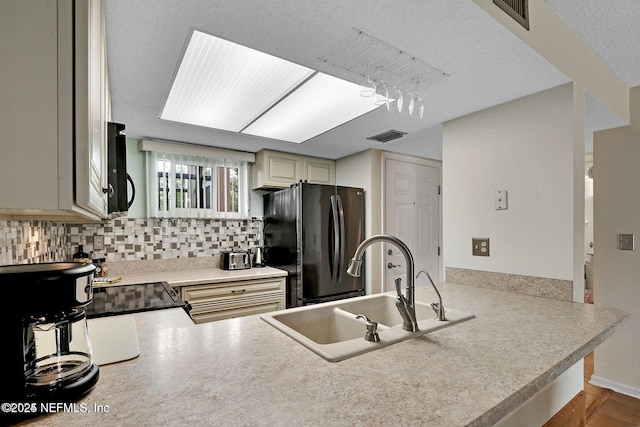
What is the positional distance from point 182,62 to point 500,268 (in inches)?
83.7

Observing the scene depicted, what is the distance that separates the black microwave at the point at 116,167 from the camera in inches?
48.4

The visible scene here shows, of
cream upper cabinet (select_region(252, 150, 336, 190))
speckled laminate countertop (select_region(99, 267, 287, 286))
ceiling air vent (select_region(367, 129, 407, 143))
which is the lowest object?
speckled laminate countertop (select_region(99, 267, 287, 286))

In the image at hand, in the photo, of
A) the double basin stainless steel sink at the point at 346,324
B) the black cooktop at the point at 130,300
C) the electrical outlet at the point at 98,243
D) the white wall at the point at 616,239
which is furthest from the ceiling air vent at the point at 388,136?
the electrical outlet at the point at 98,243

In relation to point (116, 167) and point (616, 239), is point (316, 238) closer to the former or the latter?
point (116, 167)

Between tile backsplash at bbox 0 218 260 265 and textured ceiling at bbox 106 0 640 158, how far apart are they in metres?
1.07

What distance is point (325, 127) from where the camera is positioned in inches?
93.7

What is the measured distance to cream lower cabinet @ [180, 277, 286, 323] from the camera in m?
2.40

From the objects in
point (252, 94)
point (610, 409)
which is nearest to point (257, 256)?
point (252, 94)

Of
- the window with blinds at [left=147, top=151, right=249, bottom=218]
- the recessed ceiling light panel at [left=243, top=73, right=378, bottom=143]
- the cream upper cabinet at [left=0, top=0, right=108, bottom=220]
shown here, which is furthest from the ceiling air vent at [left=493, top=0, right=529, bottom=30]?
the window with blinds at [left=147, top=151, right=249, bottom=218]

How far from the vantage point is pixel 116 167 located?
1.30 metres

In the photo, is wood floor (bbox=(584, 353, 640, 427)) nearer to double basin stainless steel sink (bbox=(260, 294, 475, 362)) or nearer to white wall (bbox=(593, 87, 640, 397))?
white wall (bbox=(593, 87, 640, 397))

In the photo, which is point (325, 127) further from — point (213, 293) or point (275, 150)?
point (213, 293)

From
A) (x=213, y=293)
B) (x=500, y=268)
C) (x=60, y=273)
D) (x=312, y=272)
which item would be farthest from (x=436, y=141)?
(x=60, y=273)

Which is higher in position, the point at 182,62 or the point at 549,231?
the point at 182,62
